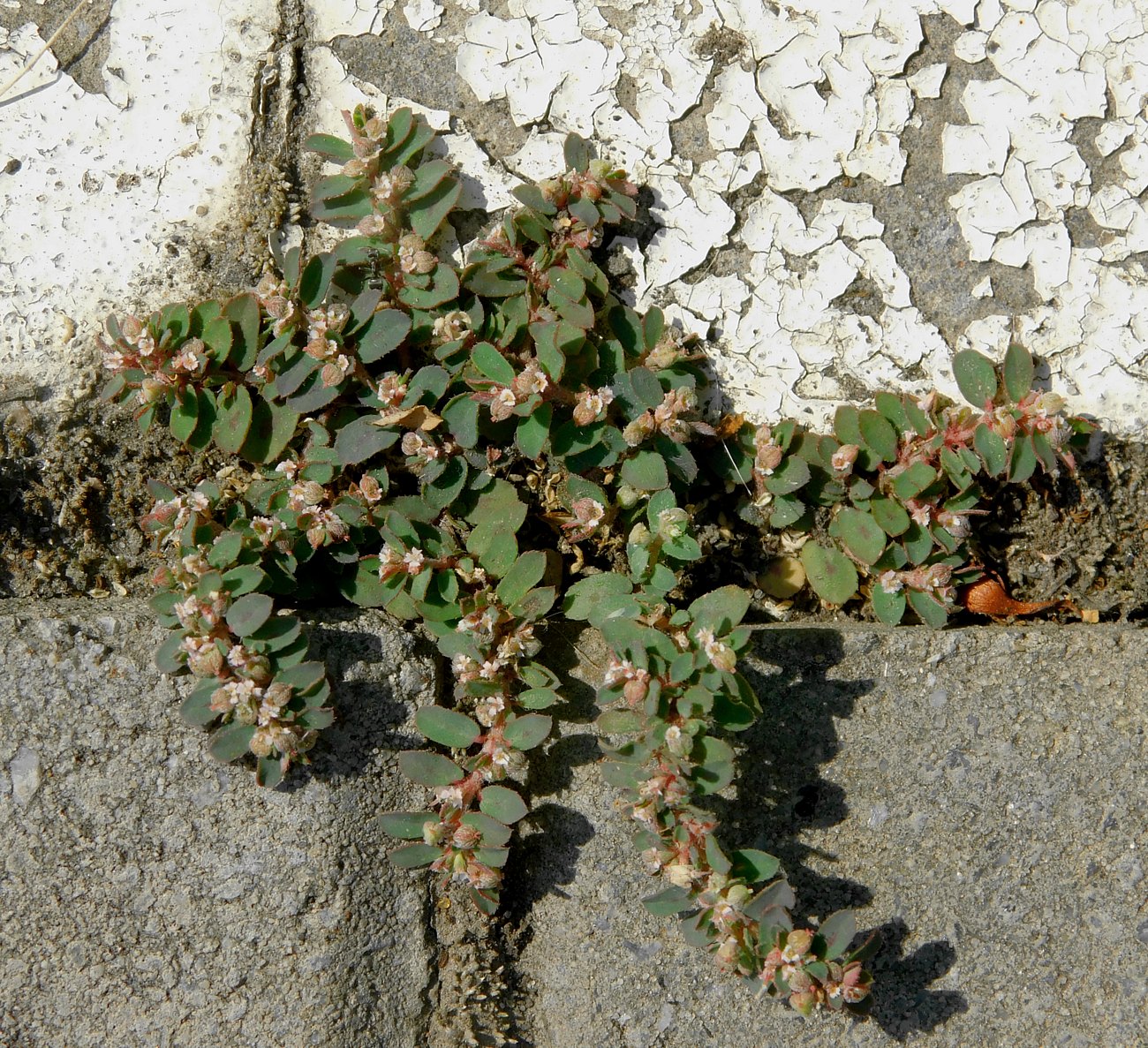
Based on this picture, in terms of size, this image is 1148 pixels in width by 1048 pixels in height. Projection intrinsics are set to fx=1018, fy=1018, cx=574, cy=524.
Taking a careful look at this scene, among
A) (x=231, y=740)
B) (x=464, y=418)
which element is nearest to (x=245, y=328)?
(x=464, y=418)

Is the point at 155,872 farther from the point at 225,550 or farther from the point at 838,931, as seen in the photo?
the point at 838,931

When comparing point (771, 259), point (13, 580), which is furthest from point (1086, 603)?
point (13, 580)

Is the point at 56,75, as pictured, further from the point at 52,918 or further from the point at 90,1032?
the point at 90,1032

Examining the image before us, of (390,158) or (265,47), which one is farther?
(265,47)

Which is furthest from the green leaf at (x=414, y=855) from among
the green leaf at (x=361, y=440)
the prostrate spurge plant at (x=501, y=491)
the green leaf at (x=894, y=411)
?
the green leaf at (x=894, y=411)

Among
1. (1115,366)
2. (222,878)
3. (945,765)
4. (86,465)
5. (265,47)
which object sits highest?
(265,47)

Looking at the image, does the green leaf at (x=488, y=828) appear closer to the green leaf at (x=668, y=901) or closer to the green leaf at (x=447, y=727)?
the green leaf at (x=447, y=727)
